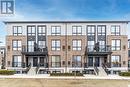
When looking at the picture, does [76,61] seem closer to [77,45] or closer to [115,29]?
[77,45]

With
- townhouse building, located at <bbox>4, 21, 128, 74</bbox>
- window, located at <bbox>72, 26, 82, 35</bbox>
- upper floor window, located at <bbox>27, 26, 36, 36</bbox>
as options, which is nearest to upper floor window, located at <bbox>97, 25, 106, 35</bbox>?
townhouse building, located at <bbox>4, 21, 128, 74</bbox>

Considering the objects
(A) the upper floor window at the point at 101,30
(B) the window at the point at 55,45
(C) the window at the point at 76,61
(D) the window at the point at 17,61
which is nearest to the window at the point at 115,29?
(A) the upper floor window at the point at 101,30

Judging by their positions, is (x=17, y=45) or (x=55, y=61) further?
(x=17, y=45)

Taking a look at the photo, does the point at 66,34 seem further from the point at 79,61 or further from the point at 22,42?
the point at 22,42

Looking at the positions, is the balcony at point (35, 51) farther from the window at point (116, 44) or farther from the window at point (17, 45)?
the window at point (116, 44)

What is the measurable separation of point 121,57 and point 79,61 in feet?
26.4

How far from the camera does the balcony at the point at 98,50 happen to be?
138 feet

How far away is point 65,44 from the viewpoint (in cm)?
4419

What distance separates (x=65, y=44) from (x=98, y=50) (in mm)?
6447

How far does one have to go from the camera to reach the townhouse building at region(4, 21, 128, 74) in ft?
143

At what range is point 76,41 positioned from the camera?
44188mm

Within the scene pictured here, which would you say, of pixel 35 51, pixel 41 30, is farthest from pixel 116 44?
pixel 35 51

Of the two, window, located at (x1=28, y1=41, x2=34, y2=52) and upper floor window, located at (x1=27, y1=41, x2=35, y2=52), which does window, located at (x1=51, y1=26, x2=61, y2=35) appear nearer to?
upper floor window, located at (x1=27, y1=41, x2=35, y2=52)

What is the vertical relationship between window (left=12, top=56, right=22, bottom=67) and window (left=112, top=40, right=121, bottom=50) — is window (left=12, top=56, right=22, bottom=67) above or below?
below
